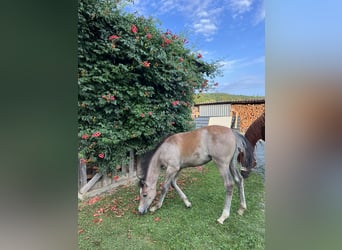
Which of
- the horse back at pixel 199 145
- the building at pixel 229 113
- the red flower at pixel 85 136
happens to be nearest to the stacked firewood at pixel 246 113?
the building at pixel 229 113

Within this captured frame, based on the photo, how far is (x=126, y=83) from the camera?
60.6 inches

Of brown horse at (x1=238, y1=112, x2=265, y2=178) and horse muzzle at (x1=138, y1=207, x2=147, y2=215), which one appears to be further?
horse muzzle at (x1=138, y1=207, x2=147, y2=215)

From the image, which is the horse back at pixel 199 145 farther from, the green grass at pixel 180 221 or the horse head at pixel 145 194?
the horse head at pixel 145 194

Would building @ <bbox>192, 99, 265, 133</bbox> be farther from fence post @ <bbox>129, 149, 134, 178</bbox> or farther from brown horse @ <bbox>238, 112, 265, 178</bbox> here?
fence post @ <bbox>129, 149, 134, 178</bbox>

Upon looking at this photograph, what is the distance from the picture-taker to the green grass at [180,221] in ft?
3.88

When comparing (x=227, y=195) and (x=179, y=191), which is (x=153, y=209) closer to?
(x=179, y=191)

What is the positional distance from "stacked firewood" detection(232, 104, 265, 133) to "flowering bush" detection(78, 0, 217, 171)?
35 centimetres

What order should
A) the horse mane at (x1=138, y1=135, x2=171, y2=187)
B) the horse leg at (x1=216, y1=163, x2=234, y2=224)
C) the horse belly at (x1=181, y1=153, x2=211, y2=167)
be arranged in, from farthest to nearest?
the horse mane at (x1=138, y1=135, x2=171, y2=187) → the horse belly at (x1=181, y1=153, x2=211, y2=167) → the horse leg at (x1=216, y1=163, x2=234, y2=224)

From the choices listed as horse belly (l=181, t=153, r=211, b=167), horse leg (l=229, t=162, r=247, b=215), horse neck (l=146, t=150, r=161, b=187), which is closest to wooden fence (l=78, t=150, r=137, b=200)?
horse neck (l=146, t=150, r=161, b=187)

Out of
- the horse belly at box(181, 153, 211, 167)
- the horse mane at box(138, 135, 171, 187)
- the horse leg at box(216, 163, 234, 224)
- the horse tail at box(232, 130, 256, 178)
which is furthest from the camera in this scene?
the horse mane at box(138, 135, 171, 187)

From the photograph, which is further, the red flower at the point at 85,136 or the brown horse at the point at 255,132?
the red flower at the point at 85,136

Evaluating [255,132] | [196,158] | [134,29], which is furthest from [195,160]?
[134,29]

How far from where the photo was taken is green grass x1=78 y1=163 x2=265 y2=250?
1.18 metres
